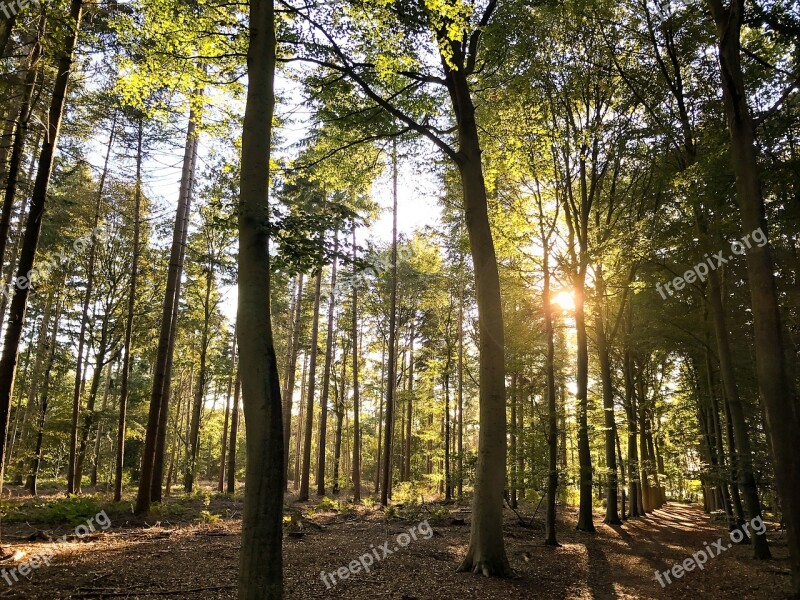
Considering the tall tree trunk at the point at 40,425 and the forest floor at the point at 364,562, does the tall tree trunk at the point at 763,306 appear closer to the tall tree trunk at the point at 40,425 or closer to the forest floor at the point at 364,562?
the forest floor at the point at 364,562

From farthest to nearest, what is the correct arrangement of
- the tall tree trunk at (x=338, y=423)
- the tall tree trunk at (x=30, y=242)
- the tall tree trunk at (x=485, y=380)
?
the tall tree trunk at (x=338, y=423)
the tall tree trunk at (x=485, y=380)
the tall tree trunk at (x=30, y=242)

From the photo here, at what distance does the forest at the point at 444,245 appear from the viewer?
5.68m

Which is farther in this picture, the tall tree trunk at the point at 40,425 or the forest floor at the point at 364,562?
the tall tree trunk at the point at 40,425

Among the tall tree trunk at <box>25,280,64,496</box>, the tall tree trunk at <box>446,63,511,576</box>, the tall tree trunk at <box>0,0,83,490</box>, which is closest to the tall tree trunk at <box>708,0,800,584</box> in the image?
the tall tree trunk at <box>446,63,511,576</box>

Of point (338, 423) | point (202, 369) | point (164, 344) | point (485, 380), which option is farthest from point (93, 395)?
point (485, 380)

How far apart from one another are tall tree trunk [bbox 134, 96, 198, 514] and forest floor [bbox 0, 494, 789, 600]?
882 mm

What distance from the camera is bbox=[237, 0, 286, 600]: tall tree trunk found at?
153 inches

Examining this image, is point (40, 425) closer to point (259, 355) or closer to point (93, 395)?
point (93, 395)

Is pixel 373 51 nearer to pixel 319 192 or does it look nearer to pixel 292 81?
pixel 292 81

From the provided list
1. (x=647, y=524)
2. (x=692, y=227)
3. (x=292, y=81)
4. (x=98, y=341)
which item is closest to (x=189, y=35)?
(x=292, y=81)

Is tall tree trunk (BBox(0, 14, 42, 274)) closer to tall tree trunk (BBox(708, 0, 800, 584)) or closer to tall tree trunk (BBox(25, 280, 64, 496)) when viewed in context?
tall tree trunk (BBox(708, 0, 800, 584))

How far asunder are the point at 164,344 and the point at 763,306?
1180cm

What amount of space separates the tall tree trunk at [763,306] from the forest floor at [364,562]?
223 centimetres

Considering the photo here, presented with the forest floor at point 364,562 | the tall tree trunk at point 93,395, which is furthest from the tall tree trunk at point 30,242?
the tall tree trunk at point 93,395
